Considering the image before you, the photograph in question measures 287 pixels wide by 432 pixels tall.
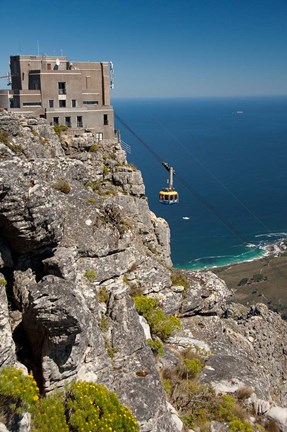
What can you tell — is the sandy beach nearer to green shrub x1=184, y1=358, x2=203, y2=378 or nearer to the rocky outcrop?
green shrub x1=184, y1=358, x2=203, y2=378

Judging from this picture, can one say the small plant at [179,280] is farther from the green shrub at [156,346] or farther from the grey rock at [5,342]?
the grey rock at [5,342]

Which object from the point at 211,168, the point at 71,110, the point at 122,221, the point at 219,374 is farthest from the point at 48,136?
the point at 211,168

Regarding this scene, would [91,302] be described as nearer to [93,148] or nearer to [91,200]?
[91,200]

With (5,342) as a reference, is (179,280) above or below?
below

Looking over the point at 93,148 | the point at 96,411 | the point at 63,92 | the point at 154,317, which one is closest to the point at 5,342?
the point at 96,411

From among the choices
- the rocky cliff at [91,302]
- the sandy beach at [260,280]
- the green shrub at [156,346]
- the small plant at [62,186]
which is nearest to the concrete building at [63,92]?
the rocky cliff at [91,302]

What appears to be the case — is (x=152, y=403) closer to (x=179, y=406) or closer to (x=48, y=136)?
(x=179, y=406)

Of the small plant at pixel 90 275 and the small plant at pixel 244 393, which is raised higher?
the small plant at pixel 90 275
